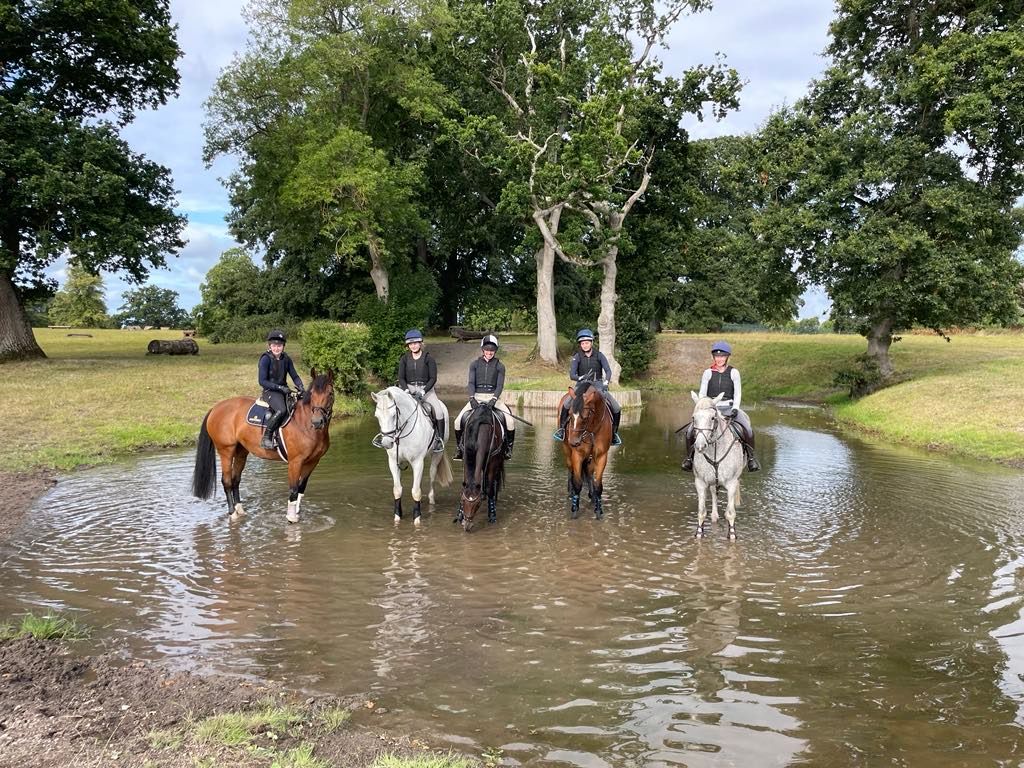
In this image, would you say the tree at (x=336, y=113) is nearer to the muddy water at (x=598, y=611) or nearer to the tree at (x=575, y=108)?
the tree at (x=575, y=108)

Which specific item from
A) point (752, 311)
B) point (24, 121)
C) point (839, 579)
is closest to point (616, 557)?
point (839, 579)

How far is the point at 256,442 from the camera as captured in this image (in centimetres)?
1102

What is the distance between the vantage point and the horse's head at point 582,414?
1116cm

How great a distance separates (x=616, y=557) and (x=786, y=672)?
3.35 m

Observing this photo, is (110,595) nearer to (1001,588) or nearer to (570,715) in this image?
(570,715)

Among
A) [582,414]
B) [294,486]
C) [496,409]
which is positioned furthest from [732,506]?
[294,486]

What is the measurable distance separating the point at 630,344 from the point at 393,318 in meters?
14.8

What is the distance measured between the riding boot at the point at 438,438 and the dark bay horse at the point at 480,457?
2.16ft

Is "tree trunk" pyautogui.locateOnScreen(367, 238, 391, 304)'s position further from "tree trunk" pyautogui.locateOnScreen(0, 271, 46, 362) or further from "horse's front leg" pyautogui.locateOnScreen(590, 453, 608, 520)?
"horse's front leg" pyautogui.locateOnScreen(590, 453, 608, 520)

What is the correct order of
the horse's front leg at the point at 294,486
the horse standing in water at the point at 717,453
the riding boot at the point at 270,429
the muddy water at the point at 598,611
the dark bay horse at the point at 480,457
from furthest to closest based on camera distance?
the riding boot at the point at 270,429 < the horse's front leg at the point at 294,486 < the dark bay horse at the point at 480,457 < the horse standing in water at the point at 717,453 < the muddy water at the point at 598,611

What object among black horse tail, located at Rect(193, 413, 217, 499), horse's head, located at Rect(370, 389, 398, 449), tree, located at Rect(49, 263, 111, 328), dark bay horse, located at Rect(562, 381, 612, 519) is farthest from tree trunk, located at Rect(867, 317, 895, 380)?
tree, located at Rect(49, 263, 111, 328)

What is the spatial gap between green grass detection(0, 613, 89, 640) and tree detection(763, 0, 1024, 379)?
25994 mm

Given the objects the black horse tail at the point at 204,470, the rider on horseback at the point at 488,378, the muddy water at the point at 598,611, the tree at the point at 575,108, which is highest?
the tree at the point at 575,108

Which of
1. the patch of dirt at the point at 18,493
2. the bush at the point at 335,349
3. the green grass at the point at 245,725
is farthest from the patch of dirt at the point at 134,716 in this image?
the bush at the point at 335,349
